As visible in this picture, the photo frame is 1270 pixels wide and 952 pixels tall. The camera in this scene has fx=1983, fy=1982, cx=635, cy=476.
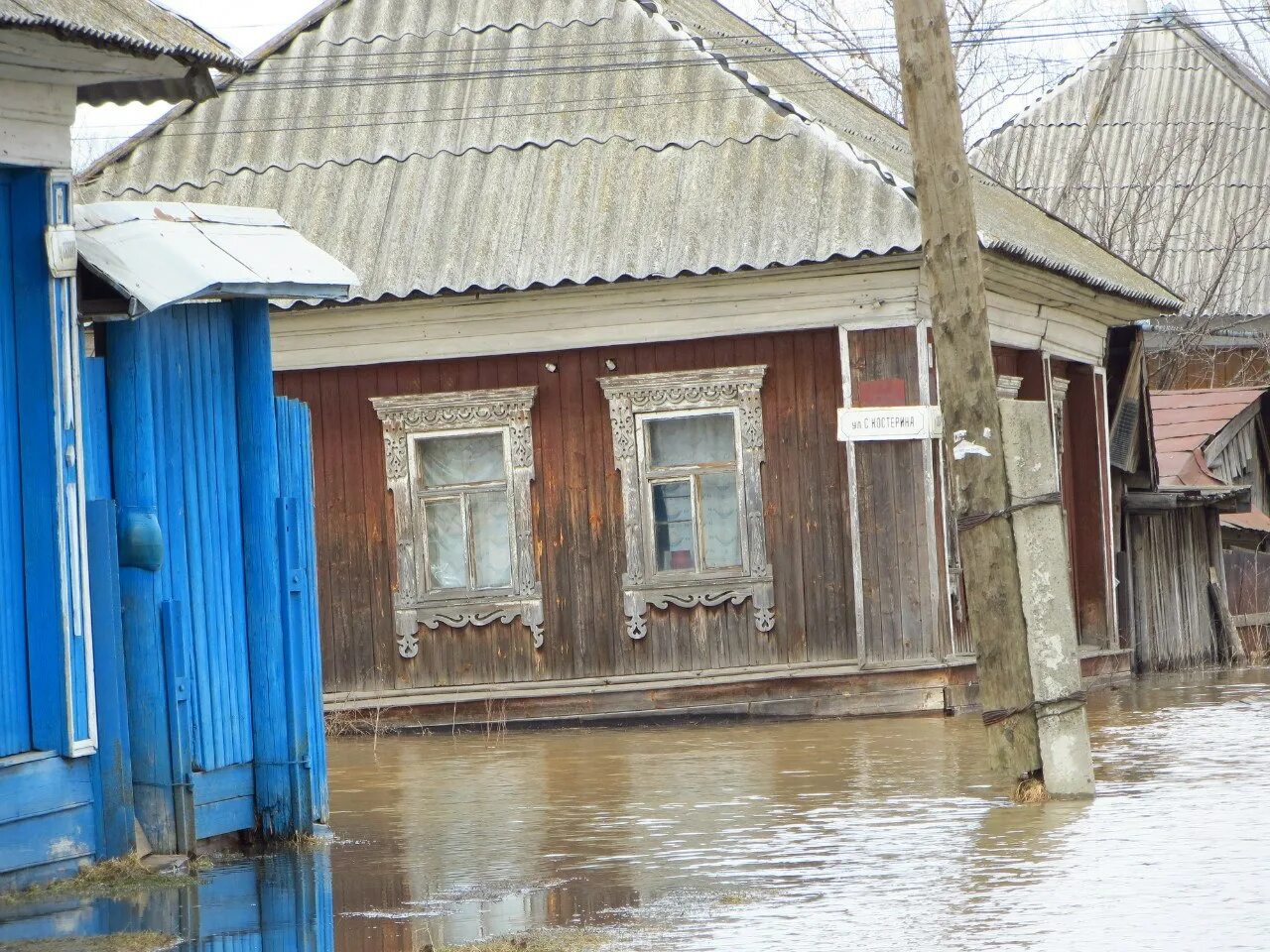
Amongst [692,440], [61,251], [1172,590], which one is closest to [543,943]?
[61,251]

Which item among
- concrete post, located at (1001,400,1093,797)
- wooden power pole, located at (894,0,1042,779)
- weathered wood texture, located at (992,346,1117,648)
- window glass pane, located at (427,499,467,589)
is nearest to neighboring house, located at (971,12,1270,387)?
Result: weathered wood texture, located at (992,346,1117,648)

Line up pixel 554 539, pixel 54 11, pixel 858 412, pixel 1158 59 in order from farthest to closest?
pixel 1158 59
pixel 554 539
pixel 858 412
pixel 54 11

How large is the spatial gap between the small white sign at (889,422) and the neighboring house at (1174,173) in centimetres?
1632

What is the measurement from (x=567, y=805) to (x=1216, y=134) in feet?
84.3

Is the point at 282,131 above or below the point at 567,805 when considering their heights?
above

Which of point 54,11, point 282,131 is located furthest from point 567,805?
point 282,131

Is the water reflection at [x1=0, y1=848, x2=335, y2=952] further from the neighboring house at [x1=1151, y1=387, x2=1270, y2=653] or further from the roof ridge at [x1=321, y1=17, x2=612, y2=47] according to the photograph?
the neighboring house at [x1=1151, y1=387, x2=1270, y2=653]

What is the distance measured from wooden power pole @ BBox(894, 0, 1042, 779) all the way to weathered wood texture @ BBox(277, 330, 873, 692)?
5.39m

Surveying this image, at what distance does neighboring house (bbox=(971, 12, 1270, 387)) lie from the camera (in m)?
31.4

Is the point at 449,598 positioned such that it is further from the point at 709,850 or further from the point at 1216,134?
the point at 1216,134

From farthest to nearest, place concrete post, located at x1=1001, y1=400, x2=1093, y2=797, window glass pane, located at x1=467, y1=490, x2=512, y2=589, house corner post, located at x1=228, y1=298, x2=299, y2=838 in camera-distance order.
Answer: window glass pane, located at x1=467, y1=490, x2=512, y2=589 < concrete post, located at x1=1001, y1=400, x2=1093, y2=797 < house corner post, located at x1=228, y1=298, x2=299, y2=838

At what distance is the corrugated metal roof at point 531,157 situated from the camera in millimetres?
15352

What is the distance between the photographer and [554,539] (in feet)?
52.2

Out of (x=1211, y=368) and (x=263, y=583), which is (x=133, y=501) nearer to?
(x=263, y=583)
